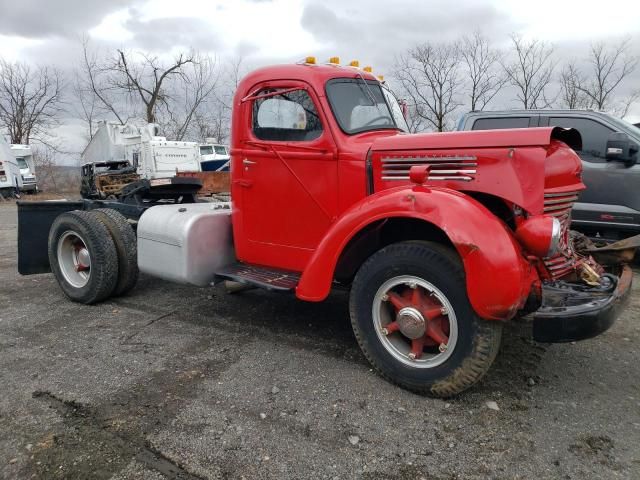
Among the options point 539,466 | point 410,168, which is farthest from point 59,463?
point 410,168

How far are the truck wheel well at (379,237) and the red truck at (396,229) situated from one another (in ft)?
0.04

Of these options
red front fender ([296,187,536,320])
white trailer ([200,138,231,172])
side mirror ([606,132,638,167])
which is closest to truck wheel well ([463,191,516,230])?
red front fender ([296,187,536,320])

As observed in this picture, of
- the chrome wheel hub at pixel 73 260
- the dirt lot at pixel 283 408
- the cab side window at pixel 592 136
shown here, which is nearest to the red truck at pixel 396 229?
the dirt lot at pixel 283 408

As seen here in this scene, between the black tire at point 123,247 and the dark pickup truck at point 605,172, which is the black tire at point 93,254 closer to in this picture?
the black tire at point 123,247

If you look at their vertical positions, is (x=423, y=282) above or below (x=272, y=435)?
above

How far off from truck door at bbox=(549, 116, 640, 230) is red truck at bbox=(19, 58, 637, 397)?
2984mm

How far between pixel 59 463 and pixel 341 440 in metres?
1.42

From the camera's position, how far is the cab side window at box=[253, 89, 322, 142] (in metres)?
3.74

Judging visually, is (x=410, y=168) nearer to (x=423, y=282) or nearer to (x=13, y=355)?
(x=423, y=282)

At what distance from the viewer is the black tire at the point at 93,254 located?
15.9 feet

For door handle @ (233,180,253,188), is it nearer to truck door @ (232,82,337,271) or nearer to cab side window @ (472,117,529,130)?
truck door @ (232,82,337,271)

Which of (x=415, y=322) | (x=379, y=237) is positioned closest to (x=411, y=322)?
(x=415, y=322)

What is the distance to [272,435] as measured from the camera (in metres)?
2.68

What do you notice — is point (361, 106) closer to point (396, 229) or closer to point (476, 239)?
point (396, 229)
